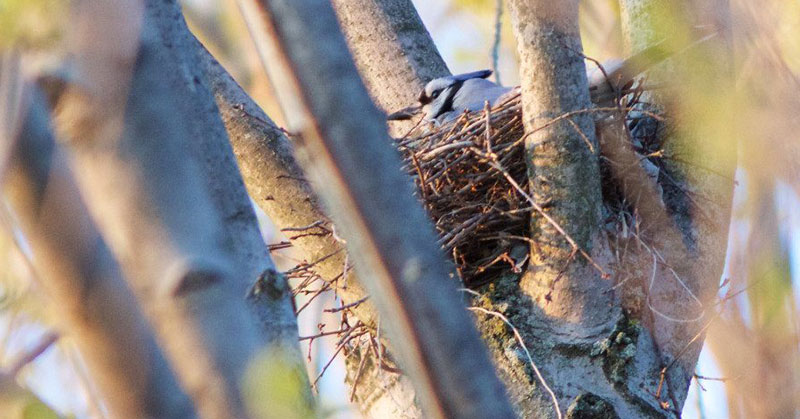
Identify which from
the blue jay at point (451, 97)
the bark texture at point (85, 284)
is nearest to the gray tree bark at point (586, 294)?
the blue jay at point (451, 97)

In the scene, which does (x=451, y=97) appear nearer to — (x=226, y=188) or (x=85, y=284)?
(x=226, y=188)

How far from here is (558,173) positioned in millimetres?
2201

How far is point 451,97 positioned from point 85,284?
259 centimetres

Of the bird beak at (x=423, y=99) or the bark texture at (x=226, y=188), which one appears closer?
the bark texture at (x=226, y=188)

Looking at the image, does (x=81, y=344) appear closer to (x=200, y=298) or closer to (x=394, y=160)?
(x=200, y=298)

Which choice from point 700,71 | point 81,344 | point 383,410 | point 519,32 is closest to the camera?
point 81,344

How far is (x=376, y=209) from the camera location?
0.81 meters

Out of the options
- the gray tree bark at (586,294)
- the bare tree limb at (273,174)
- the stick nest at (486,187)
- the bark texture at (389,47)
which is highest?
the bark texture at (389,47)

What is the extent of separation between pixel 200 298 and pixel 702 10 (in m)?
1.77

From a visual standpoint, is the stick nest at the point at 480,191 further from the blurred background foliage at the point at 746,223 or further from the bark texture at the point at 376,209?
the bark texture at the point at 376,209

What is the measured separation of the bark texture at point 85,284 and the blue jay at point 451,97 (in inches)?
92.4

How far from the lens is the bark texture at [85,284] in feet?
2.58

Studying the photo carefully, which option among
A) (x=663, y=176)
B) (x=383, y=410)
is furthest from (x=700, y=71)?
(x=383, y=410)

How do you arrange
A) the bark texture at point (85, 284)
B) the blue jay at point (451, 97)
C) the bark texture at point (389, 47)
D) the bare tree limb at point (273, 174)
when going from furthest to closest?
the bark texture at point (389, 47) < the blue jay at point (451, 97) < the bare tree limb at point (273, 174) < the bark texture at point (85, 284)
